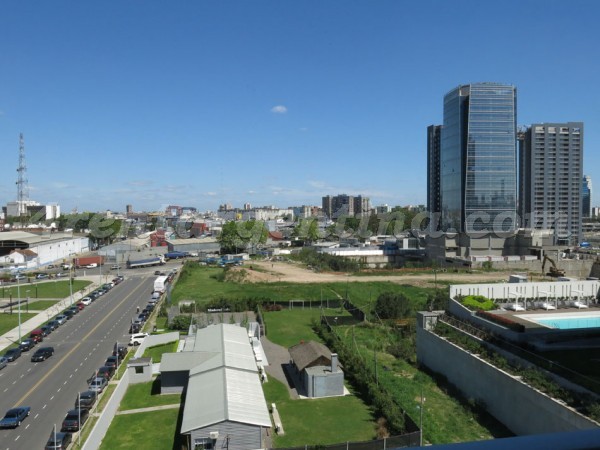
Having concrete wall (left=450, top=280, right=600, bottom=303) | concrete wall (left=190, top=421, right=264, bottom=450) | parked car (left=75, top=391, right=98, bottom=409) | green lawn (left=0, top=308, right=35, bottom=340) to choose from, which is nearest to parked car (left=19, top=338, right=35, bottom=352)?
green lawn (left=0, top=308, right=35, bottom=340)

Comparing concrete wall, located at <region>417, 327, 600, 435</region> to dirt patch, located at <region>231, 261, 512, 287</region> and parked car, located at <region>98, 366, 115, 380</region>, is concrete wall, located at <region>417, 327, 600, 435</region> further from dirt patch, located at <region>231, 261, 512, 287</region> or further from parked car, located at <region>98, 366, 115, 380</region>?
dirt patch, located at <region>231, 261, 512, 287</region>

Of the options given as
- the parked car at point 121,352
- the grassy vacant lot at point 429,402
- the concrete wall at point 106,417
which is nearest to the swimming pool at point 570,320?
the grassy vacant lot at point 429,402

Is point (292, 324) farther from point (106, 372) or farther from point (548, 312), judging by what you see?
point (548, 312)

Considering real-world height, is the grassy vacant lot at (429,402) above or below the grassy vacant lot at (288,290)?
below

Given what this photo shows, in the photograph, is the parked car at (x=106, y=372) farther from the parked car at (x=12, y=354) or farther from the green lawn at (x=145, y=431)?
the parked car at (x=12, y=354)

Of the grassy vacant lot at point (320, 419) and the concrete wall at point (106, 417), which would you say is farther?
the grassy vacant lot at point (320, 419)

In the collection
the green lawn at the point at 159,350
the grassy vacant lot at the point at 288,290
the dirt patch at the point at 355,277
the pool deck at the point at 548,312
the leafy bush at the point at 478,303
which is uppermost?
the leafy bush at the point at 478,303

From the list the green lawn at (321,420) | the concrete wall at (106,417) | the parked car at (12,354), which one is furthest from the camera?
the parked car at (12,354)
